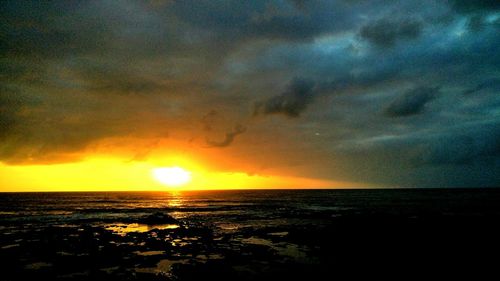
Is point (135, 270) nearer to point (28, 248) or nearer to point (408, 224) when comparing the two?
point (28, 248)

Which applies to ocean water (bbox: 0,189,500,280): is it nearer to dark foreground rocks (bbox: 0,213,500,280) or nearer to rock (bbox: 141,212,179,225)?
dark foreground rocks (bbox: 0,213,500,280)

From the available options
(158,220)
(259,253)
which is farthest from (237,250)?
(158,220)

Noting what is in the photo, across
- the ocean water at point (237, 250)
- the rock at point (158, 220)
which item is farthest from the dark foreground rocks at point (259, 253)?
the rock at point (158, 220)

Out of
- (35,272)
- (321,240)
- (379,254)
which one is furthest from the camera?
(321,240)

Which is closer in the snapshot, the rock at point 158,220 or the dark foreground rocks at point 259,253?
the dark foreground rocks at point 259,253

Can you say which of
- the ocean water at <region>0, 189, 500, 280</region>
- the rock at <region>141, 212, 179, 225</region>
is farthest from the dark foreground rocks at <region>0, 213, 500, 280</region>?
the rock at <region>141, 212, 179, 225</region>

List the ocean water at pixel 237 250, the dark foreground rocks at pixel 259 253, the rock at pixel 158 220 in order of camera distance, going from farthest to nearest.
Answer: the rock at pixel 158 220, the ocean water at pixel 237 250, the dark foreground rocks at pixel 259 253

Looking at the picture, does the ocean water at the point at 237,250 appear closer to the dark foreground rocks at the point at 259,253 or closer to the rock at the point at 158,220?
the dark foreground rocks at the point at 259,253

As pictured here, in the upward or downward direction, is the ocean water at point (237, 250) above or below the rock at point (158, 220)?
above

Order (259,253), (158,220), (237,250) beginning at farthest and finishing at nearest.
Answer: (158,220) < (237,250) < (259,253)

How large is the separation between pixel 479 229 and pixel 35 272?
43.3 meters

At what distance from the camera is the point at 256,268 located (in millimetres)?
21234

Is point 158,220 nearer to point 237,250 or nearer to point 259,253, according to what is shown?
point 237,250

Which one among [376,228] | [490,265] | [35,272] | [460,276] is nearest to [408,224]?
[376,228]
